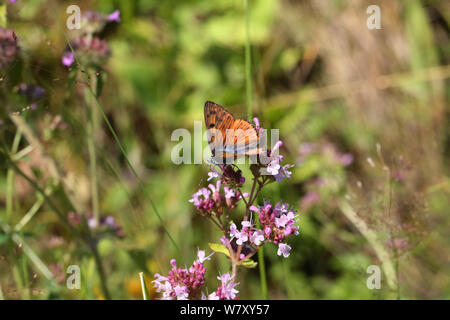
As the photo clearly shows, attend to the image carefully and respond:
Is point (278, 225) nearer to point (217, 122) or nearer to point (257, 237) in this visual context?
point (257, 237)

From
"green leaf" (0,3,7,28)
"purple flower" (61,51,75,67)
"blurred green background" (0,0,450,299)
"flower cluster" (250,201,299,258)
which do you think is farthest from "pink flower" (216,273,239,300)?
"blurred green background" (0,0,450,299)

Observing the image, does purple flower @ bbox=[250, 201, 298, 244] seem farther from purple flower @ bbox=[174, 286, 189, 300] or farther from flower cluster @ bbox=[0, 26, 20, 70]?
flower cluster @ bbox=[0, 26, 20, 70]

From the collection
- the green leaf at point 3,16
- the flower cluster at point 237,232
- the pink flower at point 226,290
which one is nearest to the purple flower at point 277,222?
the flower cluster at point 237,232

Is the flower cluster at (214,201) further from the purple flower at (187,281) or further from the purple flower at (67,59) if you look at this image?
the purple flower at (67,59)

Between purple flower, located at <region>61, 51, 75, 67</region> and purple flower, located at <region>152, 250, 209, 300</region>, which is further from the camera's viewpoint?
purple flower, located at <region>61, 51, 75, 67</region>

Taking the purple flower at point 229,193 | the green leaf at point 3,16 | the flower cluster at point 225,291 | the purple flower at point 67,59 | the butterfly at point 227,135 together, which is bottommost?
the flower cluster at point 225,291

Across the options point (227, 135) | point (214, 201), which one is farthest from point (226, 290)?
point (227, 135)

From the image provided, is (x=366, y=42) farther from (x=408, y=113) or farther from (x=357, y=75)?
(x=408, y=113)
